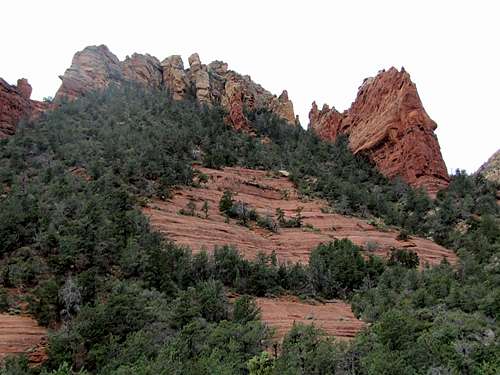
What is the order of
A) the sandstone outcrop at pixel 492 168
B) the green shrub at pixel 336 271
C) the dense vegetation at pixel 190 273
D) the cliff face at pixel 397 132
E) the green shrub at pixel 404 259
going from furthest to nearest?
the sandstone outcrop at pixel 492 168
the cliff face at pixel 397 132
the green shrub at pixel 404 259
the green shrub at pixel 336 271
the dense vegetation at pixel 190 273

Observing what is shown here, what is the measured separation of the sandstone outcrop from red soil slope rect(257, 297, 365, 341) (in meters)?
50.8

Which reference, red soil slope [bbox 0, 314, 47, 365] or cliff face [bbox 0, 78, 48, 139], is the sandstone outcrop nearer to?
cliff face [bbox 0, 78, 48, 139]

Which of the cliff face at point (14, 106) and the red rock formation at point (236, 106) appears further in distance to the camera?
the red rock formation at point (236, 106)

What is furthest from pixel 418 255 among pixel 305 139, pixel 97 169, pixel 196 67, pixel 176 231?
pixel 196 67

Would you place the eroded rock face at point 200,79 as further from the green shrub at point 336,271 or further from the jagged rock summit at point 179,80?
the green shrub at point 336,271

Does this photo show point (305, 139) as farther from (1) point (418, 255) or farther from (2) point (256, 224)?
(1) point (418, 255)

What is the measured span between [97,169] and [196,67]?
5121cm

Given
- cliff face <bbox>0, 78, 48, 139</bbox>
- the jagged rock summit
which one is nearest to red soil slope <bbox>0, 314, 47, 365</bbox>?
cliff face <bbox>0, 78, 48, 139</bbox>

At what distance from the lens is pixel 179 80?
8425 cm

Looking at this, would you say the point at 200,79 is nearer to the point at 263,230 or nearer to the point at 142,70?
the point at 142,70

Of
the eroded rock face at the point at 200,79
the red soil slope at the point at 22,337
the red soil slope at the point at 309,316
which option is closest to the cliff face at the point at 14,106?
the eroded rock face at the point at 200,79

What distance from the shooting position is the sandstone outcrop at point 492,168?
7731 cm

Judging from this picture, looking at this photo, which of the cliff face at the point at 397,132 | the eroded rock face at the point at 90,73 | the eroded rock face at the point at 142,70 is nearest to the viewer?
the cliff face at the point at 397,132

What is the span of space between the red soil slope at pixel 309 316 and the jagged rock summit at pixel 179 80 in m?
41.6
